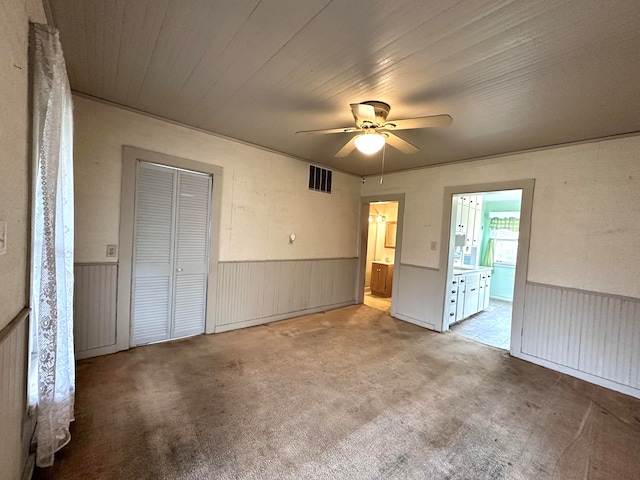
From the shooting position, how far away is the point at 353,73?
2.00m

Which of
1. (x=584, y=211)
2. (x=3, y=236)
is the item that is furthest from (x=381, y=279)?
(x=3, y=236)

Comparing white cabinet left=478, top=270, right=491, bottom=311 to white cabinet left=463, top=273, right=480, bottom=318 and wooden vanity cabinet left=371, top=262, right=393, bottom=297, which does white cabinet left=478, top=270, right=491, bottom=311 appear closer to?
white cabinet left=463, top=273, right=480, bottom=318

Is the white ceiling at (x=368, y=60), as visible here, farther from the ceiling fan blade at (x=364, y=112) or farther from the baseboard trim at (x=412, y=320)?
the baseboard trim at (x=412, y=320)

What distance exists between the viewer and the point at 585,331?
2.97 metres

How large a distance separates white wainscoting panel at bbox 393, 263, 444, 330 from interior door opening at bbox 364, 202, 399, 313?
5.45 ft

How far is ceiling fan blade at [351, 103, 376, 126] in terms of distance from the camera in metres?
2.00

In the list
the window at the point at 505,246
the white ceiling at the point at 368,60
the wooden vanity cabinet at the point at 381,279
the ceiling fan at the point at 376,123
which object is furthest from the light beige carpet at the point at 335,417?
the window at the point at 505,246

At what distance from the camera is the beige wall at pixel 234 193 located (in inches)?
106

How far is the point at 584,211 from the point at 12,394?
4.60m

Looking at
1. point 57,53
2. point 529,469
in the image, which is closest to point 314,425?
point 529,469

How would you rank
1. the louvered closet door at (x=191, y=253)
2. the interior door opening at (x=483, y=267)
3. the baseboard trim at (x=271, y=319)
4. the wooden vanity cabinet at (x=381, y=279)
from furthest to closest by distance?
the wooden vanity cabinet at (x=381, y=279) < the interior door opening at (x=483, y=267) < the baseboard trim at (x=271, y=319) < the louvered closet door at (x=191, y=253)

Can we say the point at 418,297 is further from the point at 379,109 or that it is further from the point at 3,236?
the point at 3,236

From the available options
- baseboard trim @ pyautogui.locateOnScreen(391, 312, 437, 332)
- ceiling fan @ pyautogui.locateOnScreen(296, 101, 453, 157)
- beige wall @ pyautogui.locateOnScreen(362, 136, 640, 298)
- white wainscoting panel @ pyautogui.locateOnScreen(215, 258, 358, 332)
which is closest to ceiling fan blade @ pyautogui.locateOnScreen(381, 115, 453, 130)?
ceiling fan @ pyautogui.locateOnScreen(296, 101, 453, 157)

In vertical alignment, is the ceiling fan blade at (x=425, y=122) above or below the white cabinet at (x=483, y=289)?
above
